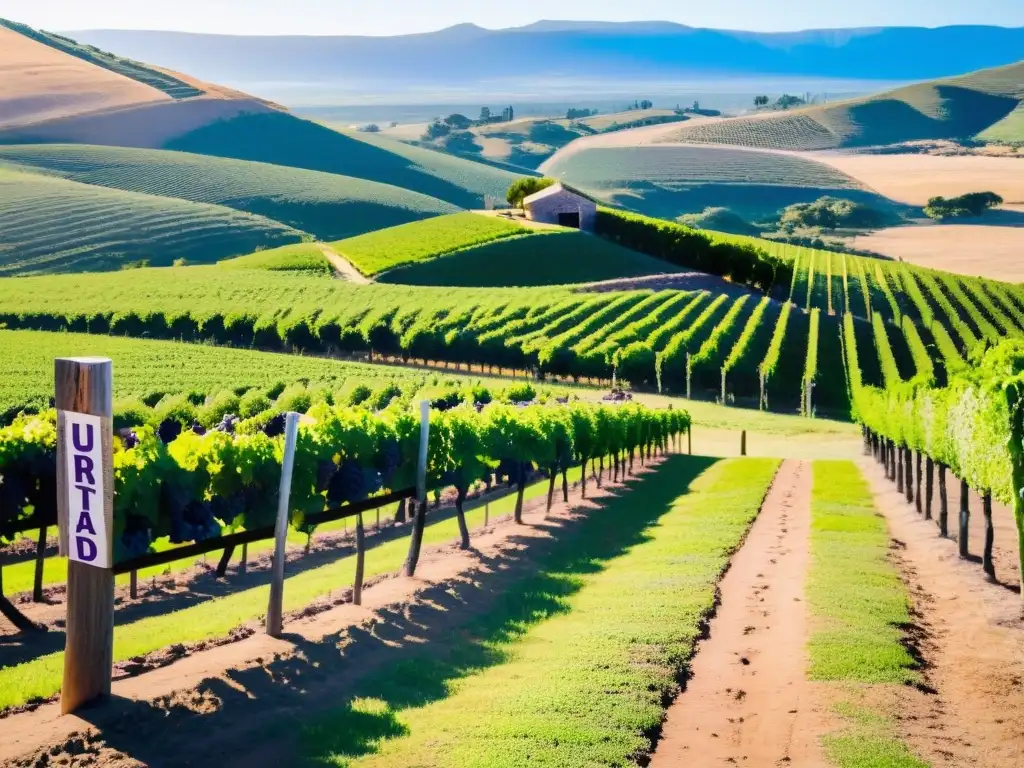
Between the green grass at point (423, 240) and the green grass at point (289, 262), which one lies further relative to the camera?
the green grass at point (423, 240)

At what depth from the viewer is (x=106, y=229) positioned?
144 m

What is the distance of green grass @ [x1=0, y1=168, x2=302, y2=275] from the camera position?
131 m

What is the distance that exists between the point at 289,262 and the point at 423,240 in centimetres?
1568

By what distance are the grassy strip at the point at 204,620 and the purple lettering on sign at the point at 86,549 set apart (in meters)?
1.69

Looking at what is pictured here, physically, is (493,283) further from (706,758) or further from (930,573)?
(706,758)

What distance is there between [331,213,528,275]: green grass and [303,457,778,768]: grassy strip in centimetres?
9204

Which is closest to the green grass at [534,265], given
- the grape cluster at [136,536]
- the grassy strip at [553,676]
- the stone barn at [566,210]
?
the stone barn at [566,210]

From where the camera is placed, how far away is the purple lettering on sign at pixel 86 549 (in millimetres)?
12133

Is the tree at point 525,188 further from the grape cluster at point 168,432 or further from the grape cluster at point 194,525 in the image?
the grape cluster at point 194,525

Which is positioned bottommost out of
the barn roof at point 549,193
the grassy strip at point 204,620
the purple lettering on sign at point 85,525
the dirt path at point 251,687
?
the grassy strip at point 204,620

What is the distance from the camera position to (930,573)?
2186cm

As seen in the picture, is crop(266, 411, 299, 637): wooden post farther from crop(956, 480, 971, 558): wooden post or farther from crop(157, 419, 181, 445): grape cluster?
crop(956, 480, 971, 558): wooden post

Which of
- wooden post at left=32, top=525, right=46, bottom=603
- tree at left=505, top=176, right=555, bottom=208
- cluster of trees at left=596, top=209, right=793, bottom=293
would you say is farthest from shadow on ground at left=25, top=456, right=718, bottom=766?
tree at left=505, top=176, right=555, bottom=208

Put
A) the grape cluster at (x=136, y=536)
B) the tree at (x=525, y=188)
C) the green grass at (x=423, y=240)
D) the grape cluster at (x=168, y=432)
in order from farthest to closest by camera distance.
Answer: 1. the tree at (x=525, y=188)
2. the green grass at (x=423, y=240)
3. the grape cluster at (x=168, y=432)
4. the grape cluster at (x=136, y=536)
